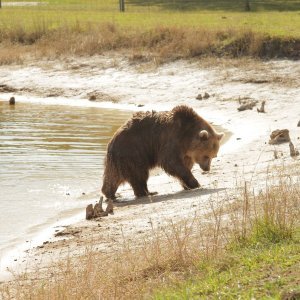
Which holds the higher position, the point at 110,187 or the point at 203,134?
the point at 203,134

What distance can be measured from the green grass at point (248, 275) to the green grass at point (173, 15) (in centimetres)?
2013

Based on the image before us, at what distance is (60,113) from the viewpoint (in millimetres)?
25094

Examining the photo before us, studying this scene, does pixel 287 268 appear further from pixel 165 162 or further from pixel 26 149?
pixel 26 149

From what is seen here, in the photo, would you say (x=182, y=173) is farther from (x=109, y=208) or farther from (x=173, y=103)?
(x=173, y=103)

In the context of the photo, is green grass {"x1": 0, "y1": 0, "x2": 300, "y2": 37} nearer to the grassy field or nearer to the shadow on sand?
the grassy field

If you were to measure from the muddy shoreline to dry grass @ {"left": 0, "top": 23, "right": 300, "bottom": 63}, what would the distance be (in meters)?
0.74

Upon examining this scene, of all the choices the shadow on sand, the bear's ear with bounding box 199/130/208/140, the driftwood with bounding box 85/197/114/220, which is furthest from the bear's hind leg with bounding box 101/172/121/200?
A: the bear's ear with bounding box 199/130/208/140

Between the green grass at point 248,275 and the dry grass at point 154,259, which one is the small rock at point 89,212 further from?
the green grass at point 248,275

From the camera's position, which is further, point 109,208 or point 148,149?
point 148,149

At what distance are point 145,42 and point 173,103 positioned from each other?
5.95 meters

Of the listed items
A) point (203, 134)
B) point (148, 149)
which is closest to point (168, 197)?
point (148, 149)

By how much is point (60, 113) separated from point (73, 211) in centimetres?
1116

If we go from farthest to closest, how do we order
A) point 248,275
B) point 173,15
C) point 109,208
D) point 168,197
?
point 173,15
point 168,197
point 109,208
point 248,275

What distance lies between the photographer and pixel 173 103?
2523 centimetres
